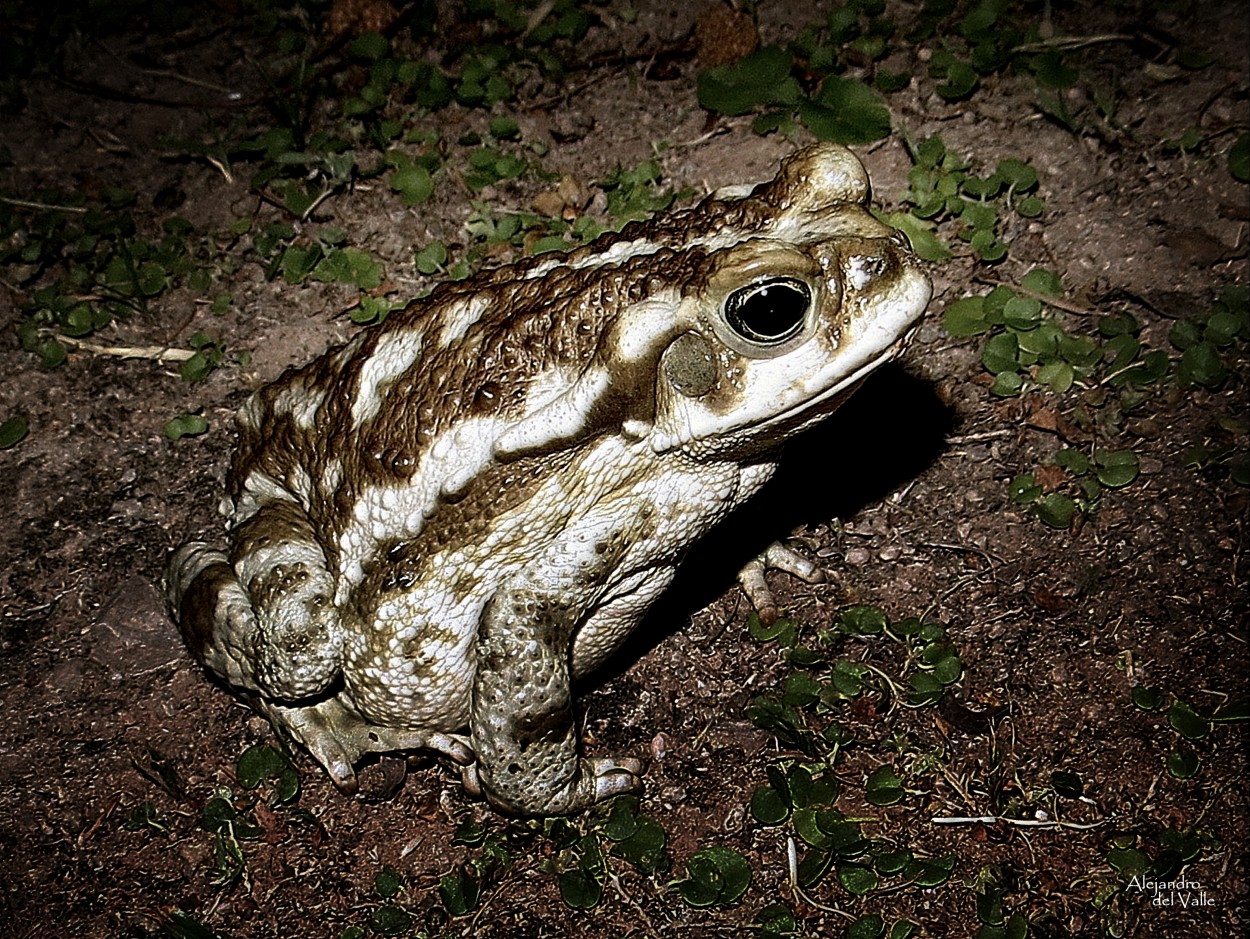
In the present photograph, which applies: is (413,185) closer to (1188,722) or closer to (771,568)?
(771,568)

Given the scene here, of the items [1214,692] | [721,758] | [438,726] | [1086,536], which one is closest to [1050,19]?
[1086,536]

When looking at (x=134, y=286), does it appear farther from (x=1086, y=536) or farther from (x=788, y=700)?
→ (x=1086, y=536)

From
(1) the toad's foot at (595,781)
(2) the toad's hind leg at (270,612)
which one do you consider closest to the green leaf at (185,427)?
(2) the toad's hind leg at (270,612)

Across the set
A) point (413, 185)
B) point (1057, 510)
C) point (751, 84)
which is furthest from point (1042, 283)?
point (413, 185)

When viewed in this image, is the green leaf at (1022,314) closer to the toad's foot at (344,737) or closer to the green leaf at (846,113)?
the green leaf at (846,113)

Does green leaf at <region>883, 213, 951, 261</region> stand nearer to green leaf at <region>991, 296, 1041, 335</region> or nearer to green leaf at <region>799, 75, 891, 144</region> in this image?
green leaf at <region>991, 296, 1041, 335</region>
